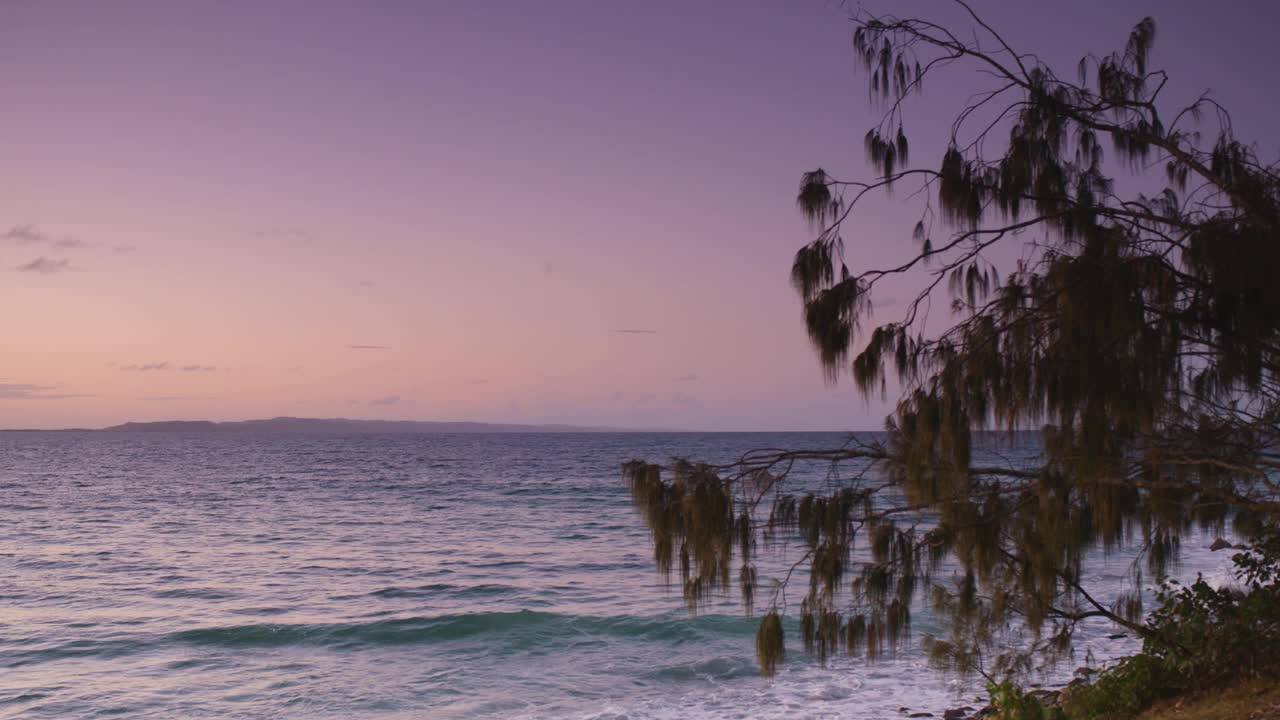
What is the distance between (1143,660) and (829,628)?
3522mm

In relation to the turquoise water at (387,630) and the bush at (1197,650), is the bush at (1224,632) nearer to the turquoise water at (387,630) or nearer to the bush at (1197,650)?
the bush at (1197,650)

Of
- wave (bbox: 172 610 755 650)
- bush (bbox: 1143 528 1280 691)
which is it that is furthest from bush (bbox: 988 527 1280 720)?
wave (bbox: 172 610 755 650)

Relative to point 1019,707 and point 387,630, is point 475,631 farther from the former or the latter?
point 1019,707

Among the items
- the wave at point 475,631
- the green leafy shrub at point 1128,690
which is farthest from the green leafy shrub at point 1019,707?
the wave at point 475,631

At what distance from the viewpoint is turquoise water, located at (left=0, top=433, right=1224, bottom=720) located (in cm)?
1208

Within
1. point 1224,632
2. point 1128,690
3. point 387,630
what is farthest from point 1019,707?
point 387,630

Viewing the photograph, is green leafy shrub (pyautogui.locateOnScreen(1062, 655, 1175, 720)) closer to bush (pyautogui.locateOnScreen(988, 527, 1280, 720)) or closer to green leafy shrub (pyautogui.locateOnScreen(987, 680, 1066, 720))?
bush (pyautogui.locateOnScreen(988, 527, 1280, 720))

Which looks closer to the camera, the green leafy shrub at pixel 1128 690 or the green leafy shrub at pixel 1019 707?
the green leafy shrub at pixel 1019 707

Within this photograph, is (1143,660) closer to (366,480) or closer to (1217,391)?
(1217,391)

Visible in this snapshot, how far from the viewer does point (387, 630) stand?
53.7 ft

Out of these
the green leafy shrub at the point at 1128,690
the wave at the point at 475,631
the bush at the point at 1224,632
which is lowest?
the wave at the point at 475,631

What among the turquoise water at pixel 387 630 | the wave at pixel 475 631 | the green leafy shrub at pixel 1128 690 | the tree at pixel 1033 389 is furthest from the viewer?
the wave at pixel 475 631

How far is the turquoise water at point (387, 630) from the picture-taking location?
476 inches

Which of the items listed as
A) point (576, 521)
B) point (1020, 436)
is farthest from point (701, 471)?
point (576, 521)
